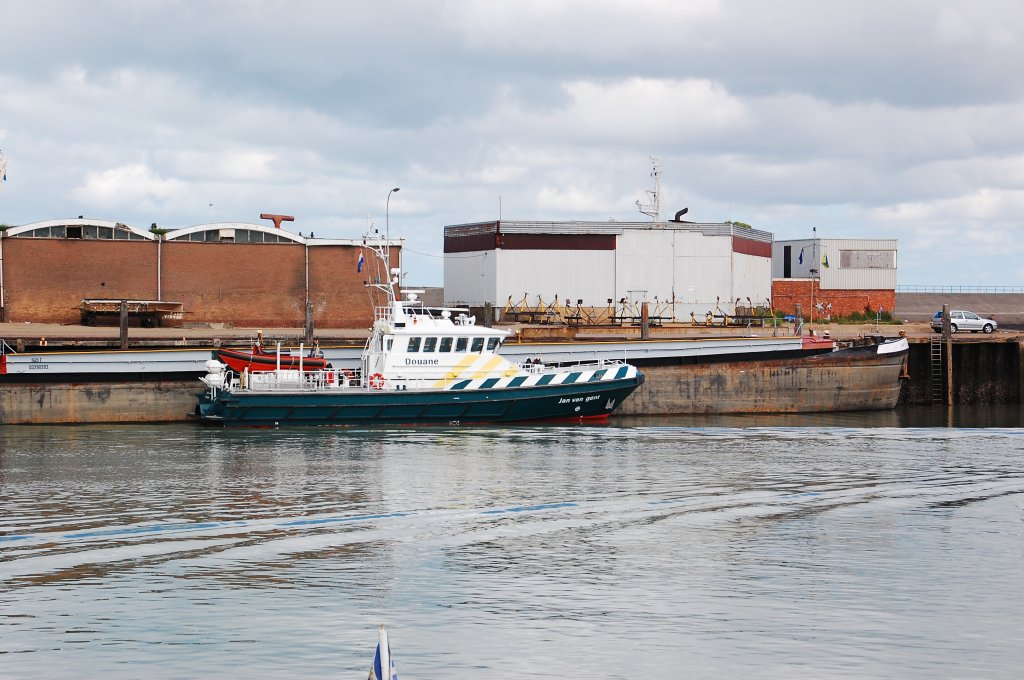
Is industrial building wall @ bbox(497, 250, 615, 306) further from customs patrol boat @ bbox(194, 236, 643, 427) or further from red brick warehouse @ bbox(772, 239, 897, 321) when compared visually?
customs patrol boat @ bbox(194, 236, 643, 427)

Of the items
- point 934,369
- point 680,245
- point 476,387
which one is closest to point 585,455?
point 476,387

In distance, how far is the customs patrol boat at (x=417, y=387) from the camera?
3950 centimetres

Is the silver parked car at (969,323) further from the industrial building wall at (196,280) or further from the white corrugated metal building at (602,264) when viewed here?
the industrial building wall at (196,280)

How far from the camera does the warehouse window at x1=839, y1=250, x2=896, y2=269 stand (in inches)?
3282

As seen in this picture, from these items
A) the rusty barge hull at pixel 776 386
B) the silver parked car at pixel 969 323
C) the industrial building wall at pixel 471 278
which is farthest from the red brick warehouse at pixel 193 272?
the silver parked car at pixel 969 323

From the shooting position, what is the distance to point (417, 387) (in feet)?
133

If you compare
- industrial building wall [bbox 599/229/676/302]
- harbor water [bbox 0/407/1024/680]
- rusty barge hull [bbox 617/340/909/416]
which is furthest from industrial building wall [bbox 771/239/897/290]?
harbor water [bbox 0/407/1024/680]

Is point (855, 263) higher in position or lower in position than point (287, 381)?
higher

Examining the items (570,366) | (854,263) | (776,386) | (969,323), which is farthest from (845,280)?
(570,366)

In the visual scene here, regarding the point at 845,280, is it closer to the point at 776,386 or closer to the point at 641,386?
the point at 776,386

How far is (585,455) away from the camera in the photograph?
111 feet

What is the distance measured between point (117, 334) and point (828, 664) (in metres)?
43.7

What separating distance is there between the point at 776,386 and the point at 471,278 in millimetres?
25929

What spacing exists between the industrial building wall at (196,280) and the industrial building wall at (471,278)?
6.45 metres
